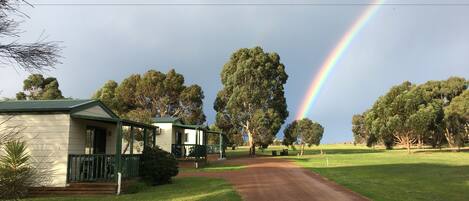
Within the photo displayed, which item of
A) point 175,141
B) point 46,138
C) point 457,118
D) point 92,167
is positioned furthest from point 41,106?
point 457,118

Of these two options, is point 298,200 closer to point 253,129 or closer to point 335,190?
point 335,190

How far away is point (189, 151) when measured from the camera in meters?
36.3

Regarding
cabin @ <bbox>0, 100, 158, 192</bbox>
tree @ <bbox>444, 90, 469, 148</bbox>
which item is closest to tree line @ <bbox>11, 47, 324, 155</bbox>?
tree @ <bbox>444, 90, 469, 148</bbox>

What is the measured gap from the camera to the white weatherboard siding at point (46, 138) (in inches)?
666

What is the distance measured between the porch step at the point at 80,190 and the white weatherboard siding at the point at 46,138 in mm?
754

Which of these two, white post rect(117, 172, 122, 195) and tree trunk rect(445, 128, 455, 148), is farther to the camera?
tree trunk rect(445, 128, 455, 148)

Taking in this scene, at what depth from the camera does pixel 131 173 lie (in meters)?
18.5

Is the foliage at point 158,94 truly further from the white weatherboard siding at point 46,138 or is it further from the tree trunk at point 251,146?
the white weatherboard siding at point 46,138

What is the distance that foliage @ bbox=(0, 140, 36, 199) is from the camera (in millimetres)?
14880

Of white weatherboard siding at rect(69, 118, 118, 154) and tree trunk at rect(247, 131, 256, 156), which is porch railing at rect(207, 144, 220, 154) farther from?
white weatherboard siding at rect(69, 118, 118, 154)

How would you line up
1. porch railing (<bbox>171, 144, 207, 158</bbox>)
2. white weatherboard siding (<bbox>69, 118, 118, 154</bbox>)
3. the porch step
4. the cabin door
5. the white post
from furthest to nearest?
1. porch railing (<bbox>171, 144, 207, 158</bbox>)
2. the cabin door
3. white weatherboard siding (<bbox>69, 118, 118, 154</bbox>)
4. the porch step
5. the white post

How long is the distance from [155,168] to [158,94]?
4788 centimetres

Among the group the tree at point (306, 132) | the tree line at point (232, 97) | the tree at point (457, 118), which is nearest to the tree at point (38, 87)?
the tree line at point (232, 97)

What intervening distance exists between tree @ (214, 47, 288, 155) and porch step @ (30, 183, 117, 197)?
144ft
